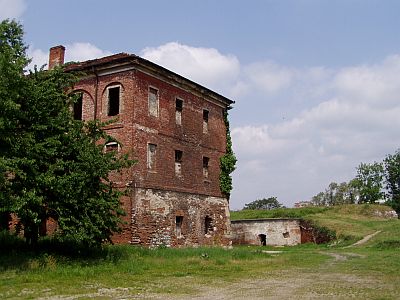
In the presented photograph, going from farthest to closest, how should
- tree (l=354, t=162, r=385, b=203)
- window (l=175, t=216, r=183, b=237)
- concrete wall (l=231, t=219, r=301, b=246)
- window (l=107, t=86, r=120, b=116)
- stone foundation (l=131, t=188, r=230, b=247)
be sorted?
tree (l=354, t=162, r=385, b=203) → concrete wall (l=231, t=219, r=301, b=246) → window (l=175, t=216, r=183, b=237) → window (l=107, t=86, r=120, b=116) → stone foundation (l=131, t=188, r=230, b=247)

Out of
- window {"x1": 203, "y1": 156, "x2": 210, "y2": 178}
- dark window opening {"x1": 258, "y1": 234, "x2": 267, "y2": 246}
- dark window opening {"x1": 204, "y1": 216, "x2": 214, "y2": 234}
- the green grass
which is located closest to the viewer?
dark window opening {"x1": 204, "y1": 216, "x2": 214, "y2": 234}

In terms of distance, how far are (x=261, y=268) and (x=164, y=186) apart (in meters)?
8.19

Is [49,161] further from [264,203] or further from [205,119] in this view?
[264,203]

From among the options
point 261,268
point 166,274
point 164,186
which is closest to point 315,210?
point 164,186

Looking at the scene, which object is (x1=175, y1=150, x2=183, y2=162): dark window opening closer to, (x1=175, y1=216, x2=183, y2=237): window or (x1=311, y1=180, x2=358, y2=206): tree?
(x1=175, y1=216, x2=183, y2=237): window

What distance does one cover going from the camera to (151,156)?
2303cm

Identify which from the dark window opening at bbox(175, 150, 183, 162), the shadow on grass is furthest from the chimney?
the shadow on grass

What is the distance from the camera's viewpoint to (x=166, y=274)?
14422 mm

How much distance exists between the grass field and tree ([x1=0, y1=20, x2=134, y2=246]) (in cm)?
124

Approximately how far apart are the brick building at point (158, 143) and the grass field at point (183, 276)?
320cm

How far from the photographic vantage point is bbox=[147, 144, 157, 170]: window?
2279cm

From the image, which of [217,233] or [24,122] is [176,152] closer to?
[217,233]

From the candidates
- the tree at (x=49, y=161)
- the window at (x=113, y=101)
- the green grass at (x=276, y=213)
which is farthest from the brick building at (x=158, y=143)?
the green grass at (x=276, y=213)

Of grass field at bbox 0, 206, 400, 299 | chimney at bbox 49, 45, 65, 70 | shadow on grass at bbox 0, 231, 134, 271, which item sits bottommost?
grass field at bbox 0, 206, 400, 299
